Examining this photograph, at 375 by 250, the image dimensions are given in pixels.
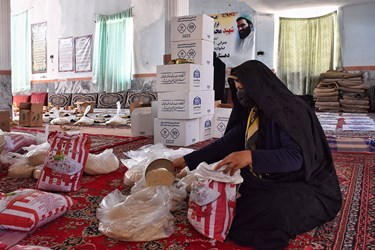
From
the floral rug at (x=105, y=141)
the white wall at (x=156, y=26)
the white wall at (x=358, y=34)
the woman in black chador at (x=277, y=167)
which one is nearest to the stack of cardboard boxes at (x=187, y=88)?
the floral rug at (x=105, y=141)

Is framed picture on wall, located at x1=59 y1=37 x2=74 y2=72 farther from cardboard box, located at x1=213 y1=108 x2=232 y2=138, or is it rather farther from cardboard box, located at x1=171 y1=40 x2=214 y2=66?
cardboard box, located at x1=213 y1=108 x2=232 y2=138

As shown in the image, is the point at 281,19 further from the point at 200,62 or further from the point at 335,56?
the point at 200,62

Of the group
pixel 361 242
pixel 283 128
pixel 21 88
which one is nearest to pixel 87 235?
pixel 283 128

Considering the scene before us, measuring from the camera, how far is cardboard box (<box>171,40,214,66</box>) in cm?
409

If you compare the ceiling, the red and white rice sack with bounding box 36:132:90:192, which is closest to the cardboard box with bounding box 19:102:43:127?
the red and white rice sack with bounding box 36:132:90:192

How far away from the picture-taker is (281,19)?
9148mm

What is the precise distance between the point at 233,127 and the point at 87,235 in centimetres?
84

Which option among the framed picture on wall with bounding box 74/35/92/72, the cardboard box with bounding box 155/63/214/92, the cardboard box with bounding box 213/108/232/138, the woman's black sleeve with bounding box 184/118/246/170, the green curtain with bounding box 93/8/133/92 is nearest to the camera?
the woman's black sleeve with bounding box 184/118/246/170

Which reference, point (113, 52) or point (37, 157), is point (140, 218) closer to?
point (37, 157)

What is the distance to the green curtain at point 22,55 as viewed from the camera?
35.5ft

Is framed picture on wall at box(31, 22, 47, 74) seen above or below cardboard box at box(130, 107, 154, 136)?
above

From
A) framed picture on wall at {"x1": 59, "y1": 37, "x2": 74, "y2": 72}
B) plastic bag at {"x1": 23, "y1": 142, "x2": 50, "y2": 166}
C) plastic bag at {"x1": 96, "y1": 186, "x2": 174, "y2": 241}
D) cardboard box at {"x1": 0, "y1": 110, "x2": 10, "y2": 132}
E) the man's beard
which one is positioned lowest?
plastic bag at {"x1": 96, "y1": 186, "x2": 174, "y2": 241}

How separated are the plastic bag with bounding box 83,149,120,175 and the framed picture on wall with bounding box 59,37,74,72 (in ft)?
26.3

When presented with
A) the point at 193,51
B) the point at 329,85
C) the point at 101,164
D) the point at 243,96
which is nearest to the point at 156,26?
the point at 329,85
